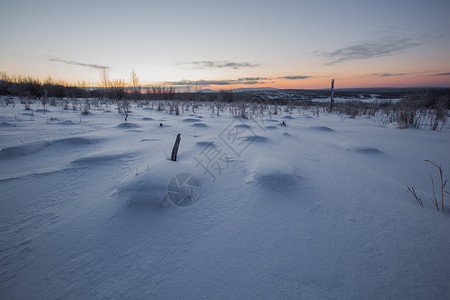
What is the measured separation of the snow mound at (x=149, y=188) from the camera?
1224 millimetres

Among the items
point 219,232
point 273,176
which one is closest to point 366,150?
point 273,176

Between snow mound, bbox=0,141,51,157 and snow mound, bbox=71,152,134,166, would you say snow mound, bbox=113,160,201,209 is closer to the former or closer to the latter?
snow mound, bbox=71,152,134,166

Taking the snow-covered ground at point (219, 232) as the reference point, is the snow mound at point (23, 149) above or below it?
above

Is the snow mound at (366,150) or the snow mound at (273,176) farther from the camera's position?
the snow mound at (366,150)

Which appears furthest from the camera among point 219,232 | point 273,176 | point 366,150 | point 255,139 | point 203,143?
point 255,139

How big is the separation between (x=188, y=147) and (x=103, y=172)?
1.11 meters

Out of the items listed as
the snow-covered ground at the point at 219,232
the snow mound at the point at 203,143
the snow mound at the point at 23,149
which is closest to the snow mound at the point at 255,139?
the snow mound at the point at 203,143

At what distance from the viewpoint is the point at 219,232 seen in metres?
1.01

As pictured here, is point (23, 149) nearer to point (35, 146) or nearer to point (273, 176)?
point (35, 146)

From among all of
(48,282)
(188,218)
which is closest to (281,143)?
(188,218)

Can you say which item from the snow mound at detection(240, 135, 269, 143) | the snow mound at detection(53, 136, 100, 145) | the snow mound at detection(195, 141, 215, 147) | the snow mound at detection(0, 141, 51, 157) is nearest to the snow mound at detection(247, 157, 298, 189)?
the snow mound at detection(195, 141, 215, 147)

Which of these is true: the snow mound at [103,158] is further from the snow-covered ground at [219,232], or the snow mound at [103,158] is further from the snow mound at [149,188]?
the snow mound at [149,188]

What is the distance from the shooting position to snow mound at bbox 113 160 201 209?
1224mm

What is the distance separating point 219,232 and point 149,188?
1.96 ft
